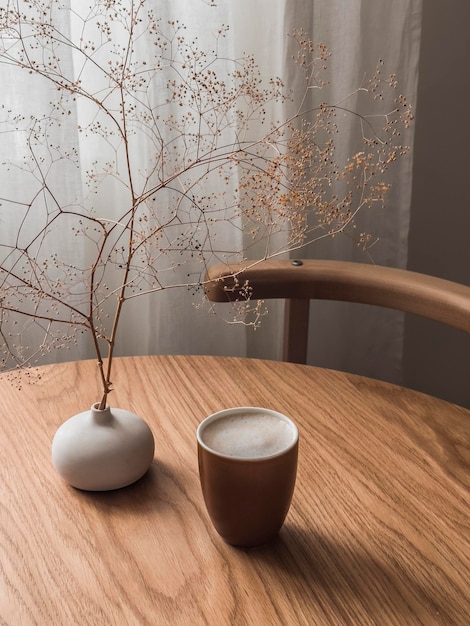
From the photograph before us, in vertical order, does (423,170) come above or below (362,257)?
above

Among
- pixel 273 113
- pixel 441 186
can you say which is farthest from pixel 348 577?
pixel 441 186

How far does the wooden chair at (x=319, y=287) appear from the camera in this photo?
1.08 m

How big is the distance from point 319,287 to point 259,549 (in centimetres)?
Answer: 54

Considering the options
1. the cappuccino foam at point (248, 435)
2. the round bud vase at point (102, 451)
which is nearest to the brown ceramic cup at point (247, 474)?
the cappuccino foam at point (248, 435)

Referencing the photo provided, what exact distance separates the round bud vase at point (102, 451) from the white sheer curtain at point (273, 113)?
2.25 ft

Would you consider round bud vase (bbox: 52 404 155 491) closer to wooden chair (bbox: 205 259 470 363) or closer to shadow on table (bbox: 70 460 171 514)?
shadow on table (bbox: 70 460 171 514)

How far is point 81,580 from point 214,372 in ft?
1.38

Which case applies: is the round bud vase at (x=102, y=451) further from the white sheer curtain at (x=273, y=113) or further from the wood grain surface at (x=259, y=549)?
the white sheer curtain at (x=273, y=113)

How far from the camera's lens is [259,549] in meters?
0.67

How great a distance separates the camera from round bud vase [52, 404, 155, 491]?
73 centimetres

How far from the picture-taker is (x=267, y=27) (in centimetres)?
142

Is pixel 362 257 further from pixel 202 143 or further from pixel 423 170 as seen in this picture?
pixel 202 143

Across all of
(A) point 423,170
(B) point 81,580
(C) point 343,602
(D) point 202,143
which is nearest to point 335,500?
(C) point 343,602

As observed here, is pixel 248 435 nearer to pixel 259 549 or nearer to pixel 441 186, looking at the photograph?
pixel 259 549
